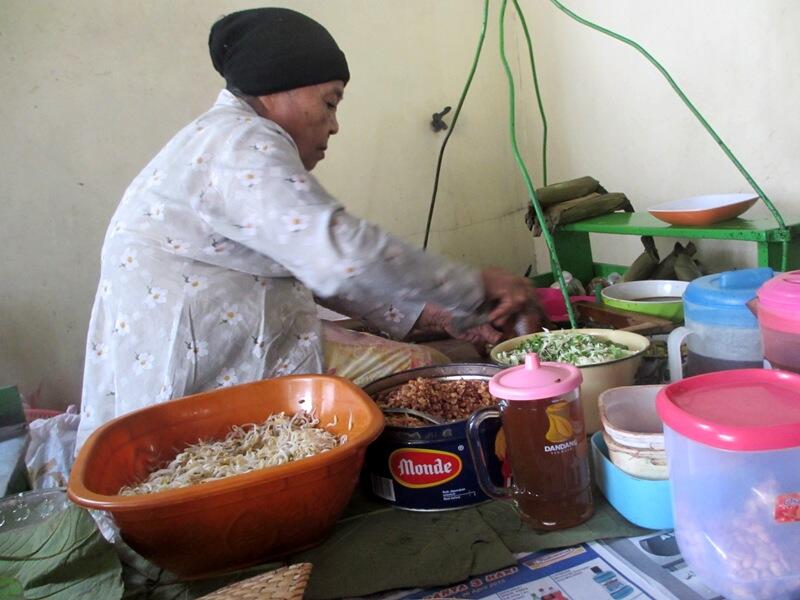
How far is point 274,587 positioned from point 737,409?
48cm

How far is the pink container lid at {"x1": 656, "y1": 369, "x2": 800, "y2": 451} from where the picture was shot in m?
0.56

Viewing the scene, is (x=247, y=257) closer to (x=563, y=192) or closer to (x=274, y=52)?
(x=274, y=52)

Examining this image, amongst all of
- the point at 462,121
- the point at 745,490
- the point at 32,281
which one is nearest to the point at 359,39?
the point at 462,121

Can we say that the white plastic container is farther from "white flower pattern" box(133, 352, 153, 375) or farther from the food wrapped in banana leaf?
the food wrapped in banana leaf

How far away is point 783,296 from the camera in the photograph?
0.75m

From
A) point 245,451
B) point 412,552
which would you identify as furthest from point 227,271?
point 412,552

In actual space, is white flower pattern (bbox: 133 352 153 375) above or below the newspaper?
above

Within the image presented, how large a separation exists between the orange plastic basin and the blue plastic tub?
Result: 0.31 meters

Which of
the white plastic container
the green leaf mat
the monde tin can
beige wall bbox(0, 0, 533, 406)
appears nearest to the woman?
the monde tin can

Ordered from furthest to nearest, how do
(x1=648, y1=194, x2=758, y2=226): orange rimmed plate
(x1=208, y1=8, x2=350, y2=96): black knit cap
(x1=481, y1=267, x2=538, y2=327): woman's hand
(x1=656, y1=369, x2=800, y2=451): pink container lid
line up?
(x1=648, y1=194, x2=758, y2=226): orange rimmed plate → (x1=208, y1=8, x2=350, y2=96): black knit cap → (x1=481, y1=267, x2=538, y2=327): woman's hand → (x1=656, y1=369, x2=800, y2=451): pink container lid

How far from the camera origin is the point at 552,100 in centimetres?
237

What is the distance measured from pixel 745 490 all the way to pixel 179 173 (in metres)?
0.95

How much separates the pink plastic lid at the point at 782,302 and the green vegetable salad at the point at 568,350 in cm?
28

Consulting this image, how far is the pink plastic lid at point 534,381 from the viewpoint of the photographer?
748mm
